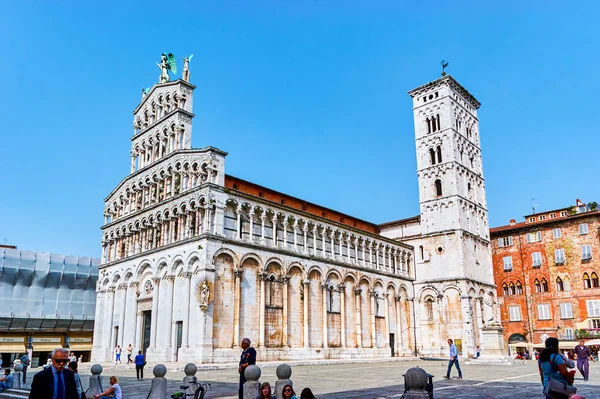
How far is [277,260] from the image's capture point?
3281 centimetres

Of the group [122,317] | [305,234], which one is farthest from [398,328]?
[122,317]

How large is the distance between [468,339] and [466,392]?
29223 mm

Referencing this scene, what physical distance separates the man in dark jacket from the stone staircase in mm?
11418

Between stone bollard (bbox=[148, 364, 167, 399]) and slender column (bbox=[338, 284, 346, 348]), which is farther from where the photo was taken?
slender column (bbox=[338, 284, 346, 348])

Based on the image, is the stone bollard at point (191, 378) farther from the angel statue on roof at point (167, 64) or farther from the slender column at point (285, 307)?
the angel statue on roof at point (167, 64)

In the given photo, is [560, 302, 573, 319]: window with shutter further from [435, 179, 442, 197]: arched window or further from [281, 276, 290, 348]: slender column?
[281, 276, 290, 348]: slender column

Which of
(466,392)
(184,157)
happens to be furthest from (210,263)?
(466,392)

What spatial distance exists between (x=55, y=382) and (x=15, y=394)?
12995 mm

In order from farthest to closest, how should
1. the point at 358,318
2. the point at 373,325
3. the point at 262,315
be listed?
the point at 373,325
the point at 358,318
the point at 262,315

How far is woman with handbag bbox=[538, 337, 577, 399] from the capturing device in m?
7.63

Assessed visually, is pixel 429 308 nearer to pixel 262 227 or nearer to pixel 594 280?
pixel 594 280

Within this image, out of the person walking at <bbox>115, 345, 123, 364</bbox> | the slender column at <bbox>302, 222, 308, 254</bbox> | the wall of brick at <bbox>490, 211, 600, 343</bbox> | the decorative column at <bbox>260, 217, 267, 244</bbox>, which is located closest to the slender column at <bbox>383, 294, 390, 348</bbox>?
the slender column at <bbox>302, 222, 308, 254</bbox>

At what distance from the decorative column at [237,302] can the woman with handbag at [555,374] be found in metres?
21.7

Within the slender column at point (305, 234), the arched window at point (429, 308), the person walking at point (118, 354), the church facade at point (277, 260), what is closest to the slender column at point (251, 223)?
the church facade at point (277, 260)
